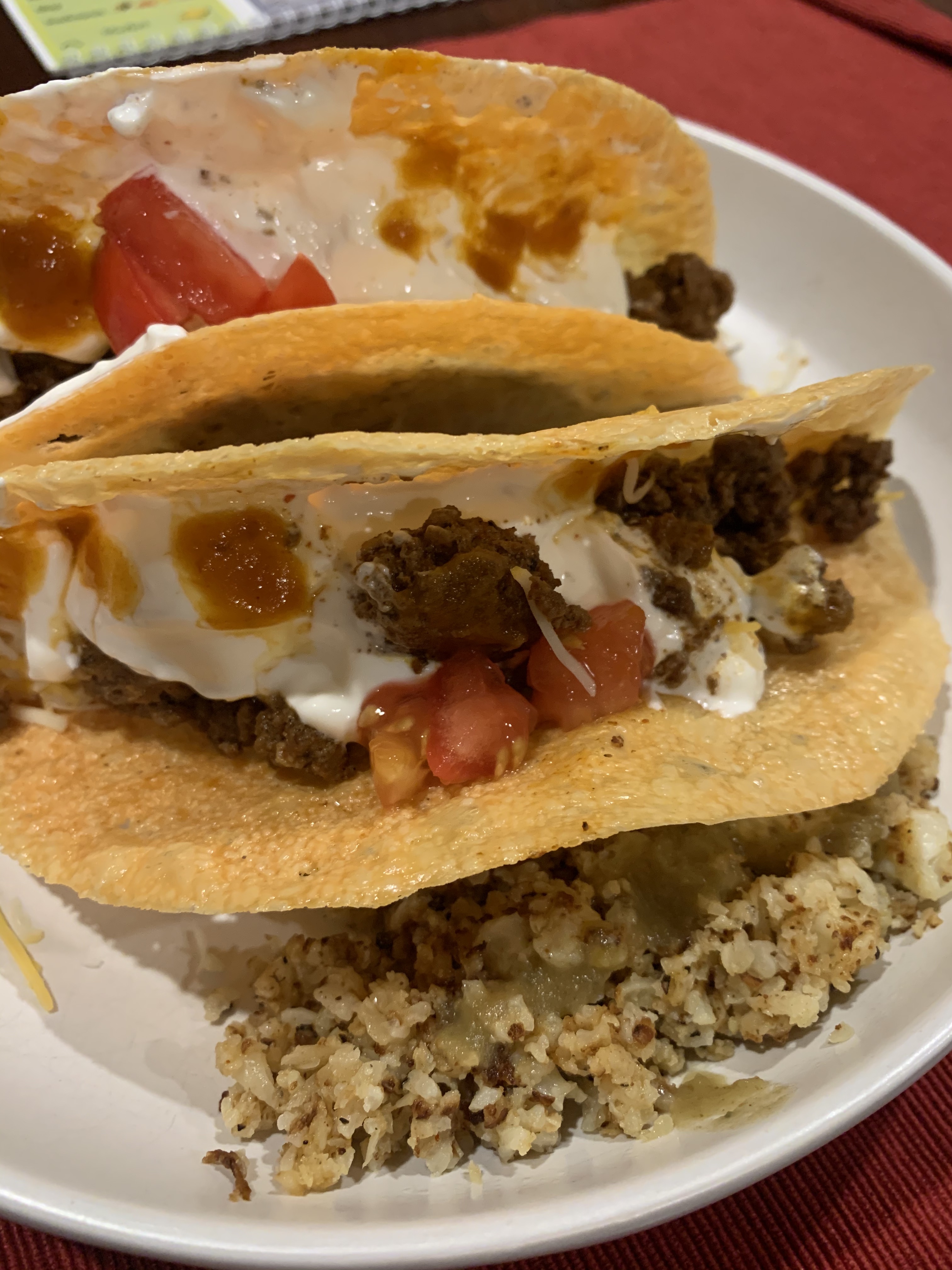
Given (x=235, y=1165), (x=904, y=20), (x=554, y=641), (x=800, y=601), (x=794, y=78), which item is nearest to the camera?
(x=235, y=1165)

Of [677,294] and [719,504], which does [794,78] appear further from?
[719,504]

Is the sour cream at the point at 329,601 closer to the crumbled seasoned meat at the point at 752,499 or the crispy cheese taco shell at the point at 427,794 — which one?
the crispy cheese taco shell at the point at 427,794

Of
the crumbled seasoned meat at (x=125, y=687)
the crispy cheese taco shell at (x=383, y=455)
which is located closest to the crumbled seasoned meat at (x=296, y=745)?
the crumbled seasoned meat at (x=125, y=687)

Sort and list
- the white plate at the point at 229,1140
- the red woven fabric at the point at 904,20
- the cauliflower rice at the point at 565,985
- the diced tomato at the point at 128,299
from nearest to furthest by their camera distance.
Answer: the white plate at the point at 229,1140
the cauliflower rice at the point at 565,985
the diced tomato at the point at 128,299
the red woven fabric at the point at 904,20

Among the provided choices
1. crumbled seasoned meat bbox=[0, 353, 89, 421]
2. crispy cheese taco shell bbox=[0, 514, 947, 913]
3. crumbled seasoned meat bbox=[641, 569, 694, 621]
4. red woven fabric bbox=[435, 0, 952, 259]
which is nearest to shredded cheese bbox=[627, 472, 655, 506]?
crumbled seasoned meat bbox=[641, 569, 694, 621]

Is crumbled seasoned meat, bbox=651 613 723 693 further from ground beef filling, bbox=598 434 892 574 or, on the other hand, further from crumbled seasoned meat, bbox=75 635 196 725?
crumbled seasoned meat, bbox=75 635 196 725

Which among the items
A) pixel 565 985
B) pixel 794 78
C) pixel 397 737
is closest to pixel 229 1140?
pixel 565 985
